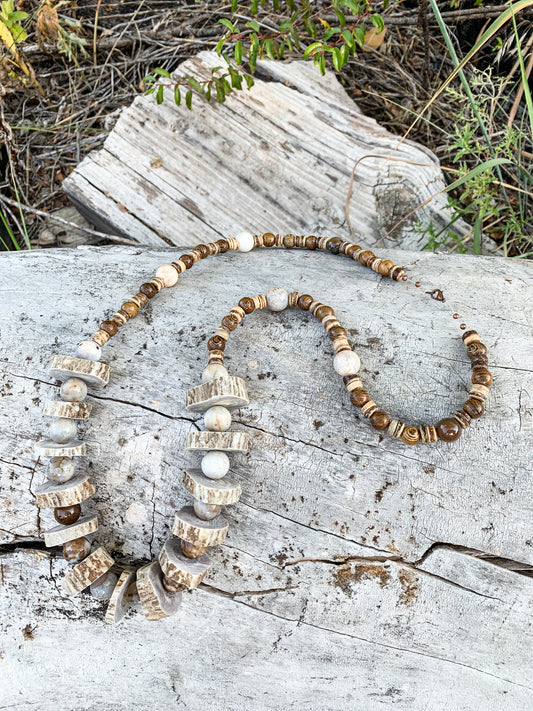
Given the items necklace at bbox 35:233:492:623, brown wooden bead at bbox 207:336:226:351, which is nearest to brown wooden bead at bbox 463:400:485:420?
necklace at bbox 35:233:492:623

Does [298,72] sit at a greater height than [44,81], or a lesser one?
greater

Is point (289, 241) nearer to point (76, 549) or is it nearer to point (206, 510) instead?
point (206, 510)

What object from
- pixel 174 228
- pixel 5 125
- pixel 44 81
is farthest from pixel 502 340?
pixel 44 81

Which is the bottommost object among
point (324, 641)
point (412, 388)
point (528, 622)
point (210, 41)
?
point (324, 641)

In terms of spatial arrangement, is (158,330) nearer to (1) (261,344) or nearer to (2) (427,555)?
(1) (261,344)

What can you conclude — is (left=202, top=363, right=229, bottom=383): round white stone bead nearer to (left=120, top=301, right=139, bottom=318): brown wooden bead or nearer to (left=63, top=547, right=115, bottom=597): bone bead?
(left=120, top=301, right=139, bottom=318): brown wooden bead

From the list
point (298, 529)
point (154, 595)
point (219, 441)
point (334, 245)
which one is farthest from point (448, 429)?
point (154, 595)

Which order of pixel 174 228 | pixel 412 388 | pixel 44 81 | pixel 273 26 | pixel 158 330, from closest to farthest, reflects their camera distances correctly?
pixel 412 388 → pixel 158 330 → pixel 174 228 → pixel 273 26 → pixel 44 81

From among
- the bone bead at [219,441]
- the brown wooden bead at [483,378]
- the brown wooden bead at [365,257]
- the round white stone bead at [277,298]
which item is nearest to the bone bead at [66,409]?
the bone bead at [219,441]
